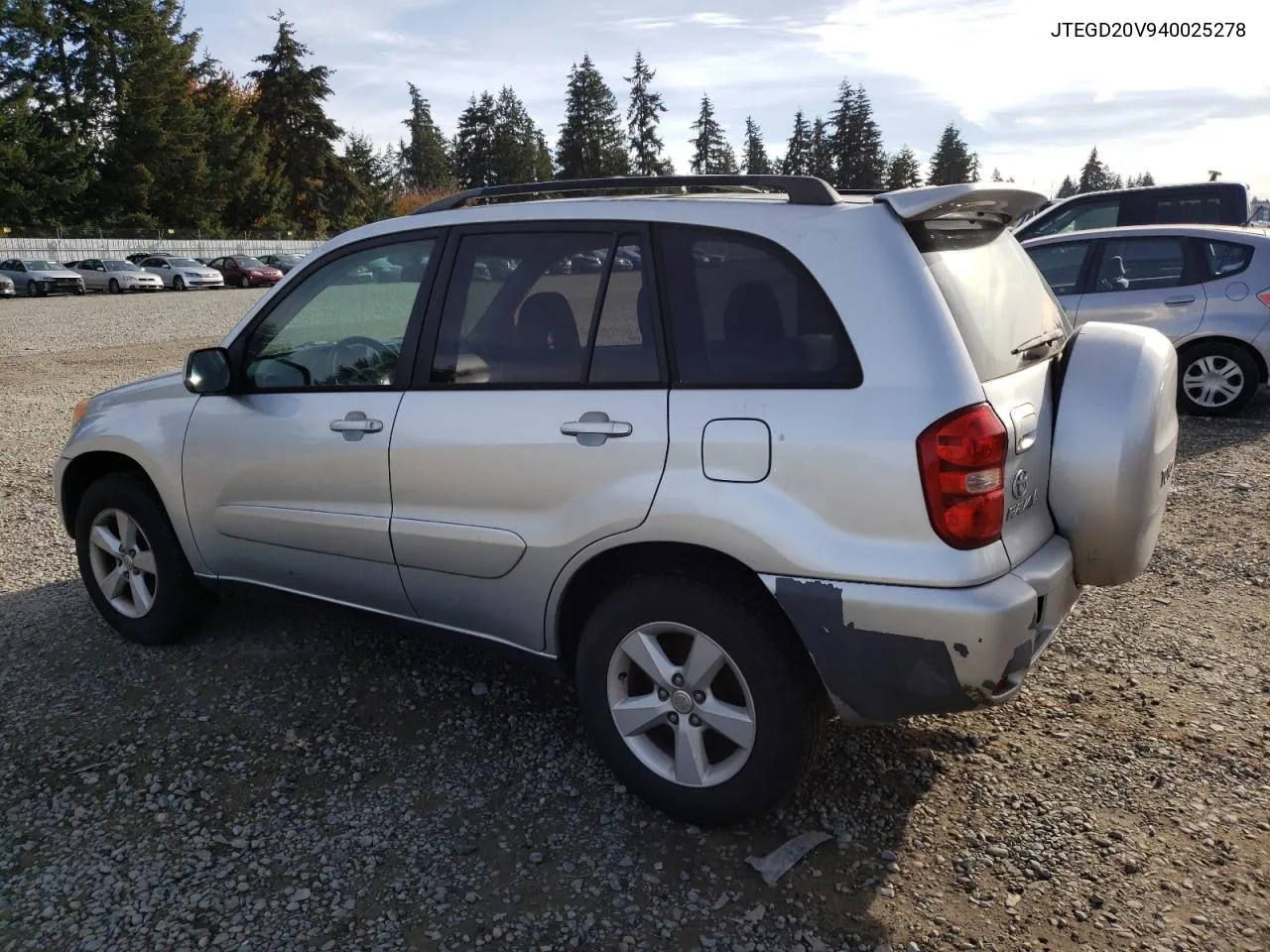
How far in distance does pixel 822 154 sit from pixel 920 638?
9917cm

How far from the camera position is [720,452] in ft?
8.81

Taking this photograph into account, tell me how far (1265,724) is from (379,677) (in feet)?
10.9

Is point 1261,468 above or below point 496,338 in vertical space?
below

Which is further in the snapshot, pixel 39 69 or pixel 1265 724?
pixel 39 69

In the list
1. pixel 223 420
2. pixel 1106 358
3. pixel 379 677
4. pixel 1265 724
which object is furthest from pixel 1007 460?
pixel 223 420

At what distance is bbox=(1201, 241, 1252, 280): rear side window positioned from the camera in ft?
26.8

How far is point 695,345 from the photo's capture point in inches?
111

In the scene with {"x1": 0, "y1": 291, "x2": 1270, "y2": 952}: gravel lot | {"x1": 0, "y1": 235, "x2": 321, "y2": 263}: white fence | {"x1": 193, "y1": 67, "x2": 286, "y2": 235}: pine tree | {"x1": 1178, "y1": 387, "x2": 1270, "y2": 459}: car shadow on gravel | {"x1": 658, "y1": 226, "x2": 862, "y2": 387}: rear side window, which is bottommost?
{"x1": 1178, "y1": 387, "x2": 1270, "y2": 459}: car shadow on gravel

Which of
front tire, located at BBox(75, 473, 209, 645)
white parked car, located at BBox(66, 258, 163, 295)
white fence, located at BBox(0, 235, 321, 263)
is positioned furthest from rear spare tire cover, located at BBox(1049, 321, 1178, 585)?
white fence, located at BBox(0, 235, 321, 263)

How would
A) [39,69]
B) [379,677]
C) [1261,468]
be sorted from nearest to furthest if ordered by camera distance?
[379,677], [1261,468], [39,69]

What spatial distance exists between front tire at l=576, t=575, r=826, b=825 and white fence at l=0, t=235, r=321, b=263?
4732 centimetres

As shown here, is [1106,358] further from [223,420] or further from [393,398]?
[223,420]

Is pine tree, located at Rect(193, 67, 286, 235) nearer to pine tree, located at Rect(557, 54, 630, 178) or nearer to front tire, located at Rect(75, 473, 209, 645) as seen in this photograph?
pine tree, located at Rect(557, 54, 630, 178)

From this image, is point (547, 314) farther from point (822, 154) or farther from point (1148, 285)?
point (822, 154)
